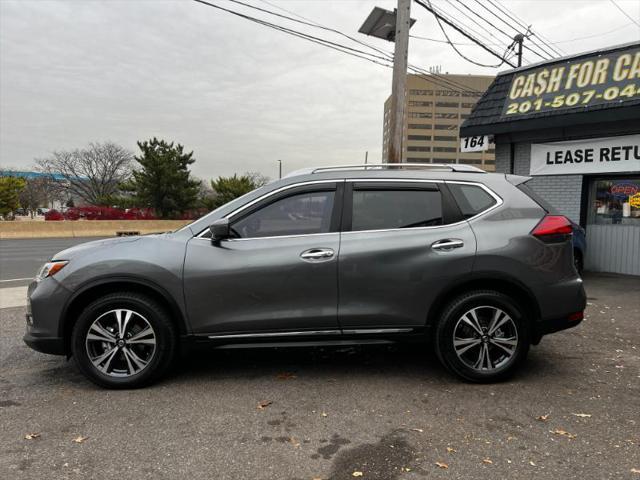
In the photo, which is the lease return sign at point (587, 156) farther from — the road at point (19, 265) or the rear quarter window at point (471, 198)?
the road at point (19, 265)

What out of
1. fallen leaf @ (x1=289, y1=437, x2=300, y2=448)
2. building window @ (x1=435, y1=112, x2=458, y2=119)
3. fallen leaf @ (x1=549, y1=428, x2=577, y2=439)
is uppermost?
building window @ (x1=435, y1=112, x2=458, y2=119)

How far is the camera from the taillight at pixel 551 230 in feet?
12.7

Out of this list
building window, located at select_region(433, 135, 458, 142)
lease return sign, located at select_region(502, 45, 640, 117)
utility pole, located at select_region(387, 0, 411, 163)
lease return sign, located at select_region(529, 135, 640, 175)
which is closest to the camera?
lease return sign, located at select_region(502, 45, 640, 117)

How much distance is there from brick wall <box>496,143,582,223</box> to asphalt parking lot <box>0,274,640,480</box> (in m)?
5.43

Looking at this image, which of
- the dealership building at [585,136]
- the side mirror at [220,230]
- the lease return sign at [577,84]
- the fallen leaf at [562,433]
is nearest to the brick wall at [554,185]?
the dealership building at [585,136]

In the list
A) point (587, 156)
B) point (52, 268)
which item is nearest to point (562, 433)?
point (52, 268)

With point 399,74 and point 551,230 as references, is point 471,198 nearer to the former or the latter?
point 551,230

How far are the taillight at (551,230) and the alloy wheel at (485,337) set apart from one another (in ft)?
2.32

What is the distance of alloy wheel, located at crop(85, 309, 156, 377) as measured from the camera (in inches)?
147

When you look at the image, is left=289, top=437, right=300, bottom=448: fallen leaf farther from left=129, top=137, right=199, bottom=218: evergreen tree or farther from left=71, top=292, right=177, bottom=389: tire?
left=129, top=137, right=199, bottom=218: evergreen tree

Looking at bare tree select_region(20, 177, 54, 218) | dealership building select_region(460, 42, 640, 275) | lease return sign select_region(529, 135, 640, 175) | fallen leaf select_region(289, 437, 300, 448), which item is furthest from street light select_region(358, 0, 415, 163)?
bare tree select_region(20, 177, 54, 218)

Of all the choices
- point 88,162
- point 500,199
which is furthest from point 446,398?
point 88,162

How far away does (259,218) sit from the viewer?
3.91 m

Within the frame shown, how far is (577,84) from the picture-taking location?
29.1 ft
